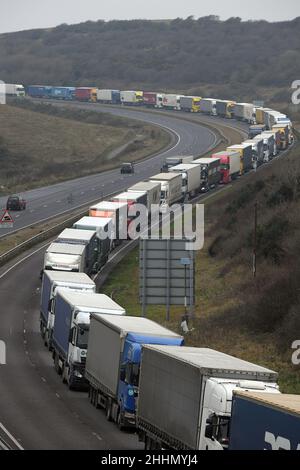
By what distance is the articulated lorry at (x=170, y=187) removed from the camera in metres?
95.1

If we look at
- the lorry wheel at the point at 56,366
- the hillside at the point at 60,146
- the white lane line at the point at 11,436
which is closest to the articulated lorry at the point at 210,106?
the hillside at the point at 60,146

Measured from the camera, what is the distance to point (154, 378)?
2914 centimetres

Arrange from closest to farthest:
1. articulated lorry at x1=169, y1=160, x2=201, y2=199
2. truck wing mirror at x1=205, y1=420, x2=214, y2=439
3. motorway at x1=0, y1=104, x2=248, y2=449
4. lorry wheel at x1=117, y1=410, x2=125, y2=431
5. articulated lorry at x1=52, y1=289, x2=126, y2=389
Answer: truck wing mirror at x1=205, y1=420, x2=214, y2=439 → motorway at x1=0, y1=104, x2=248, y2=449 → lorry wheel at x1=117, y1=410, x2=125, y2=431 → articulated lorry at x1=52, y1=289, x2=126, y2=389 → articulated lorry at x1=169, y1=160, x2=201, y2=199

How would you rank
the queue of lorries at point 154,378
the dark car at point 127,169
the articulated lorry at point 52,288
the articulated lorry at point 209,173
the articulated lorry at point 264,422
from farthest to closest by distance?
the dark car at point 127,169 < the articulated lorry at point 209,173 < the articulated lorry at point 52,288 < the queue of lorries at point 154,378 < the articulated lorry at point 264,422

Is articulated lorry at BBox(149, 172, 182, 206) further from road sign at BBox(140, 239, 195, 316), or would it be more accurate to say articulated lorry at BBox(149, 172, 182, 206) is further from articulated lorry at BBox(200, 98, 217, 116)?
articulated lorry at BBox(200, 98, 217, 116)

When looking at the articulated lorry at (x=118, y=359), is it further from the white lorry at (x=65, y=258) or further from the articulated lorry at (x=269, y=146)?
the articulated lorry at (x=269, y=146)

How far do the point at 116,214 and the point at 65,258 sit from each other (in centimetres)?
1902

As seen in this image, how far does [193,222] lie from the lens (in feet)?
298

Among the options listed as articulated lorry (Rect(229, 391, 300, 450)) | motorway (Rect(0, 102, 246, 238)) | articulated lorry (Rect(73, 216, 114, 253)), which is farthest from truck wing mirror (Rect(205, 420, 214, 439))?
motorway (Rect(0, 102, 246, 238))

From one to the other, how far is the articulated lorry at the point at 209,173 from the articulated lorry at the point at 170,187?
7.03 metres

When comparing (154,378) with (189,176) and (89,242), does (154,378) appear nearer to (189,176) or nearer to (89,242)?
(89,242)

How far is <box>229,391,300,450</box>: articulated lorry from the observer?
2063cm

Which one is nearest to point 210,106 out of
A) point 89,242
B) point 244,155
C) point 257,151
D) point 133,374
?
point 257,151

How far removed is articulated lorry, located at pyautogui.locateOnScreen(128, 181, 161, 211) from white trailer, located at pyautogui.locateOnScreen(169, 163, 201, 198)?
8.47 m
